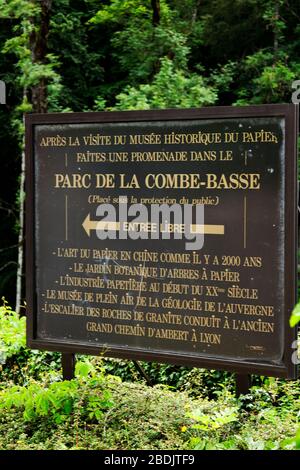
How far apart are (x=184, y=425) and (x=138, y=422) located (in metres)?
0.34

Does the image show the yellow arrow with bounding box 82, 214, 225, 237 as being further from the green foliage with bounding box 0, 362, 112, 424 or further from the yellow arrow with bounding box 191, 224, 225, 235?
the green foliage with bounding box 0, 362, 112, 424

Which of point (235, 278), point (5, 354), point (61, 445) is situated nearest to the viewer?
point (61, 445)

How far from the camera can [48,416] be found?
5.93m

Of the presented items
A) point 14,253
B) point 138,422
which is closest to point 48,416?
point 138,422

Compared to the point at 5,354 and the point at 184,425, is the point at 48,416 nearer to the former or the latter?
the point at 184,425

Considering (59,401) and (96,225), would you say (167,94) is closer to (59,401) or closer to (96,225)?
(96,225)

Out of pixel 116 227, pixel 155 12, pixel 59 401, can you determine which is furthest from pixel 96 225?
pixel 155 12

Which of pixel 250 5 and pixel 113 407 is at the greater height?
pixel 250 5

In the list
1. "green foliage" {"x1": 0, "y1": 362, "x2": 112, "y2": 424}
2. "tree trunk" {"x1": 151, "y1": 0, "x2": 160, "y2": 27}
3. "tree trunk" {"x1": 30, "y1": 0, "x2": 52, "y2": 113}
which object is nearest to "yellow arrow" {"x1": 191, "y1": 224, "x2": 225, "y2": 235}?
"green foliage" {"x1": 0, "y1": 362, "x2": 112, "y2": 424}

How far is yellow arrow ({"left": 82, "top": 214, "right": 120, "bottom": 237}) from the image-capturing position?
609 centimetres

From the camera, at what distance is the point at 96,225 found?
20.2ft
